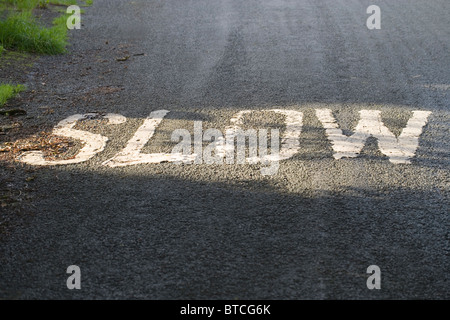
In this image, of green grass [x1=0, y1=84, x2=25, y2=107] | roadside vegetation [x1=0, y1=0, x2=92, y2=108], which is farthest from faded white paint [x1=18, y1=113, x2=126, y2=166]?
roadside vegetation [x1=0, y1=0, x2=92, y2=108]

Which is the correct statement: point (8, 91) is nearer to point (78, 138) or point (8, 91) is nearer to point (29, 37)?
point (78, 138)

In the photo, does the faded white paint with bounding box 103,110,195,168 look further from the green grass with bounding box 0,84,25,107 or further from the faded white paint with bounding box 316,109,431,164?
the green grass with bounding box 0,84,25,107

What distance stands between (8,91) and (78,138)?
190cm

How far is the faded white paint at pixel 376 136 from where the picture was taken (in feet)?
16.7

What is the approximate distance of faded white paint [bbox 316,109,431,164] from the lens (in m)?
5.10

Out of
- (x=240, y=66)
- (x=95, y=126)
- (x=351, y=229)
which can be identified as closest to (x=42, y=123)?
(x=95, y=126)

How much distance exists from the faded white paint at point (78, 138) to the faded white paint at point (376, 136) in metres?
2.34

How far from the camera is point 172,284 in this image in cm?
327

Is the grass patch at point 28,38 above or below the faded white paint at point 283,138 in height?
above

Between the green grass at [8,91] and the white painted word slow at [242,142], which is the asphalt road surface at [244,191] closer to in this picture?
the white painted word slow at [242,142]

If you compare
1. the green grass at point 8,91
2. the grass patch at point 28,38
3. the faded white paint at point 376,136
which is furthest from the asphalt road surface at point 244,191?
the grass patch at point 28,38

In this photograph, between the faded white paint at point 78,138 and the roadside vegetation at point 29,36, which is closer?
the faded white paint at point 78,138

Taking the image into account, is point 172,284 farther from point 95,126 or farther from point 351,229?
point 95,126

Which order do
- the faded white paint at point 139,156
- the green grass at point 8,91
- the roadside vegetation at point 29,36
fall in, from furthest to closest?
the roadside vegetation at point 29,36
the green grass at point 8,91
the faded white paint at point 139,156
